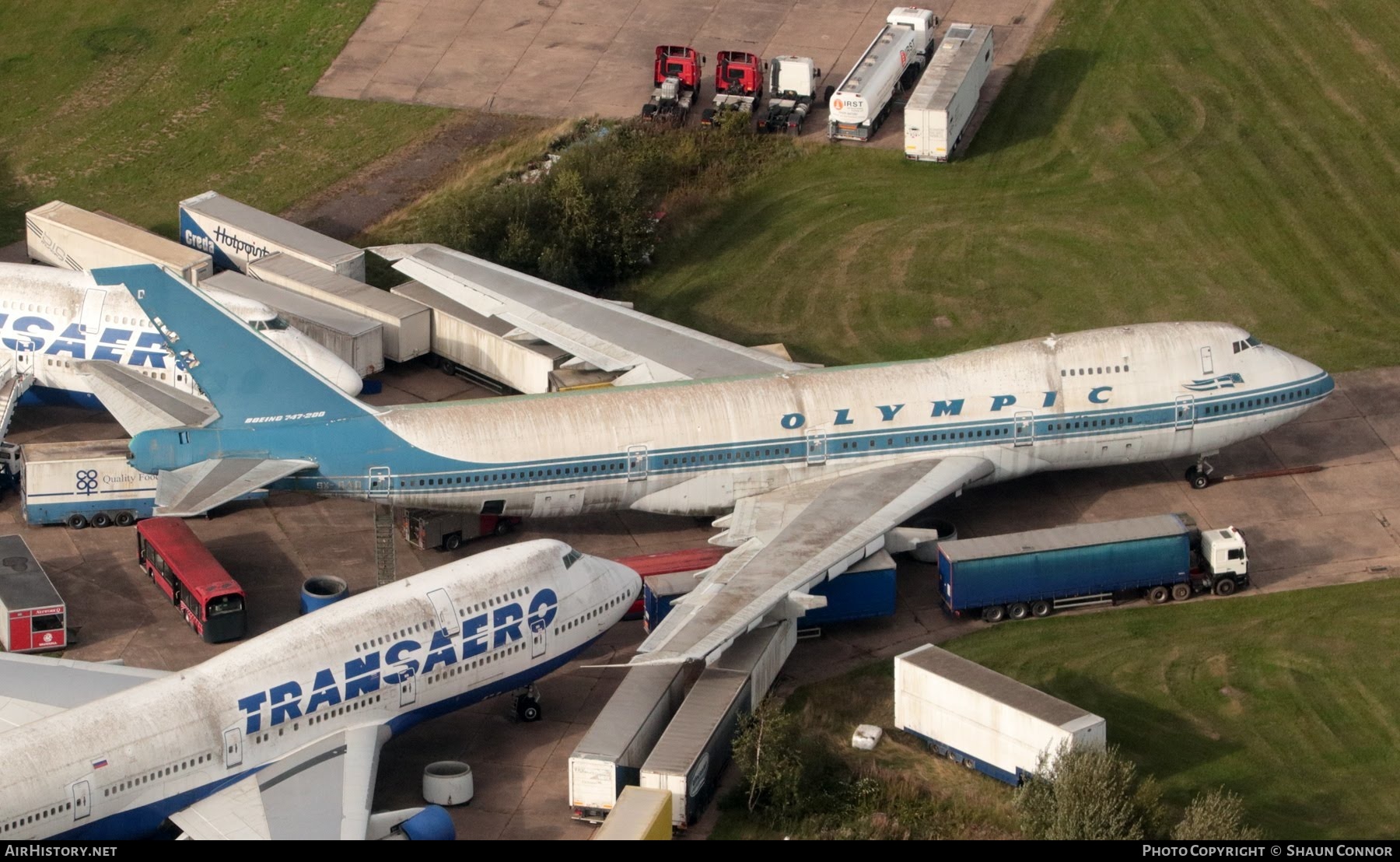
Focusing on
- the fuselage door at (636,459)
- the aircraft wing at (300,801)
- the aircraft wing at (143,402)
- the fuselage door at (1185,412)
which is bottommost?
the aircraft wing at (300,801)

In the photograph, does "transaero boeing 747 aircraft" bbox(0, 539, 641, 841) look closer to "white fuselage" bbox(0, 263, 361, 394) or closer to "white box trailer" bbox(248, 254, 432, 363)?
"white fuselage" bbox(0, 263, 361, 394)

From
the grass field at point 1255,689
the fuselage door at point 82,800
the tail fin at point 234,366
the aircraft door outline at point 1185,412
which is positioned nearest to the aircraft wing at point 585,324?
the tail fin at point 234,366

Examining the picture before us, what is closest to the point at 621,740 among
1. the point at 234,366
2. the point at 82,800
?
the point at 82,800

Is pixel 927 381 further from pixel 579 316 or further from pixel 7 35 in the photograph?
pixel 7 35

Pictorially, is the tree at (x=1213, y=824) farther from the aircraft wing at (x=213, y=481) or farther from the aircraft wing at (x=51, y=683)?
the aircraft wing at (x=213, y=481)

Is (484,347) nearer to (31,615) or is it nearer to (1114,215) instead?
(31,615)

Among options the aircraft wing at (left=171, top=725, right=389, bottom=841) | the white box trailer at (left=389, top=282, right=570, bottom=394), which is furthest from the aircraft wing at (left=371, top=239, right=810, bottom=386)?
the aircraft wing at (left=171, top=725, right=389, bottom=841)

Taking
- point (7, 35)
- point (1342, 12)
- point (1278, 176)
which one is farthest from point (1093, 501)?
point (7, 35)
